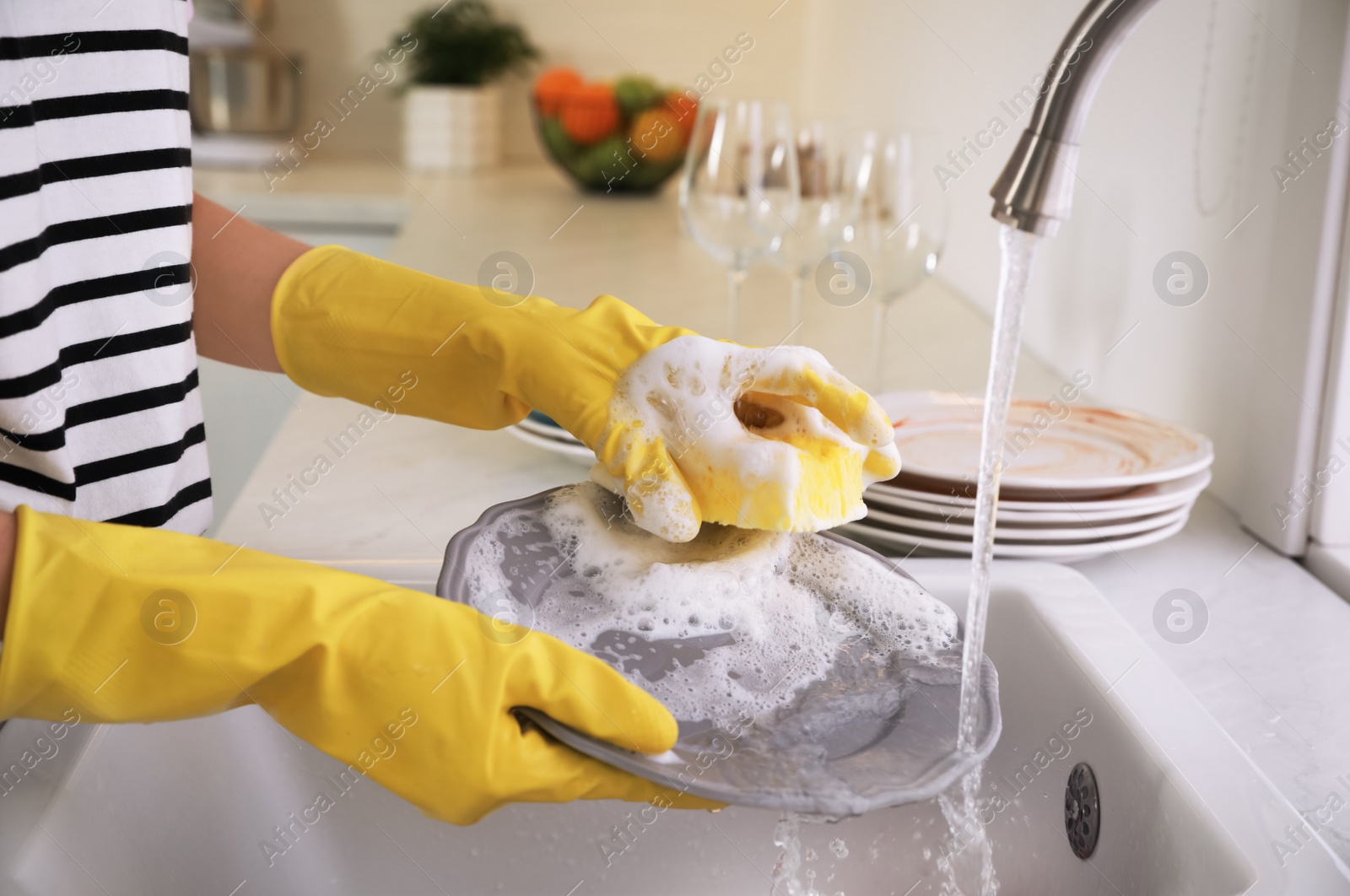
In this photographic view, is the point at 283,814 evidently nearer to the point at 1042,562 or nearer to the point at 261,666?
the point at 261,666

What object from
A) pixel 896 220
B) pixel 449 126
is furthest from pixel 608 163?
pixel 896 220

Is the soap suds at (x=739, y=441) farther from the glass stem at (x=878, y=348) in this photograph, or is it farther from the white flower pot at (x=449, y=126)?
the white flower pot at (x=449, y=126)

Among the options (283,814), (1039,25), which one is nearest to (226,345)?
(283,814)

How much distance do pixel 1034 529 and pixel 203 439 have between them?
0.54 metres

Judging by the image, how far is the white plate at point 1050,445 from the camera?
2.31ft

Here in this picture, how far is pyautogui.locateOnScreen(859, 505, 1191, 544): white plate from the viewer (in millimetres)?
693

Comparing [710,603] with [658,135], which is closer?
[710,603]

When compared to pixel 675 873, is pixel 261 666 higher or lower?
higher

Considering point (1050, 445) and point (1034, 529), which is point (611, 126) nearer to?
point (1050, 445)

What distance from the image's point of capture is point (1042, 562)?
0.70m

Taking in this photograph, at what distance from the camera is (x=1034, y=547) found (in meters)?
0.70

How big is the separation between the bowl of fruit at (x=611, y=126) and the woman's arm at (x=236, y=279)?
142 centimetres

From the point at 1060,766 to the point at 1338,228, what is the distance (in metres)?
0.39

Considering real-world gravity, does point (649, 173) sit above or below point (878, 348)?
above
